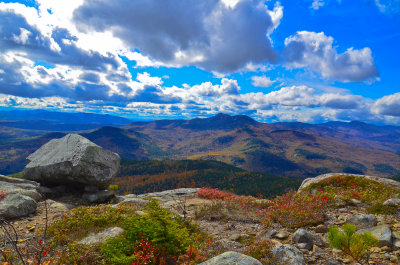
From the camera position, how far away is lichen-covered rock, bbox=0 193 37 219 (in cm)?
1310

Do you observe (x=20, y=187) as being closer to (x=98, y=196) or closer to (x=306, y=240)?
(x=98, y=196)

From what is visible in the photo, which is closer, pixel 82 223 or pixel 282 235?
pixel 282 235

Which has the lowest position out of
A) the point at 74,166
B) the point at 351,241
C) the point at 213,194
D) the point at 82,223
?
the point at 213,194

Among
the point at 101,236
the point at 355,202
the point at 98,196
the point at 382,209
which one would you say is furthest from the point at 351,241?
the point at 98,196

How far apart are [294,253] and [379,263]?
116 inches

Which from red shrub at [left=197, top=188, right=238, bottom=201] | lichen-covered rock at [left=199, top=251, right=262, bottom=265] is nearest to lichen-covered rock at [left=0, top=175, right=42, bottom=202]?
red shrub at [left=197, top=188, right=238, bottom=201]

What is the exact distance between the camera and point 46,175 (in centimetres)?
2050

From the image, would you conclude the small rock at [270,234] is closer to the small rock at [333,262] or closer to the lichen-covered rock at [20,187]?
the small rock at [333,262]

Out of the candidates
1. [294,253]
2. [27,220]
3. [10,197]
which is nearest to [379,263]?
[294,253]

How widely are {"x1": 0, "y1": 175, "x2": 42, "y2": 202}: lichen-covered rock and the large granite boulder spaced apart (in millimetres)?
1915

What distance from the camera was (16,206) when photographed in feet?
45.2

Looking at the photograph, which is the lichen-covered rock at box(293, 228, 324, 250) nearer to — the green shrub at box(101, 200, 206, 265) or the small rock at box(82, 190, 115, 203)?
the green shrub at box(101, 200, 206, 265)

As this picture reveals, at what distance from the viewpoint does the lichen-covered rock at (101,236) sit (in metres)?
9.72

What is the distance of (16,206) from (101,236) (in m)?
8.22
